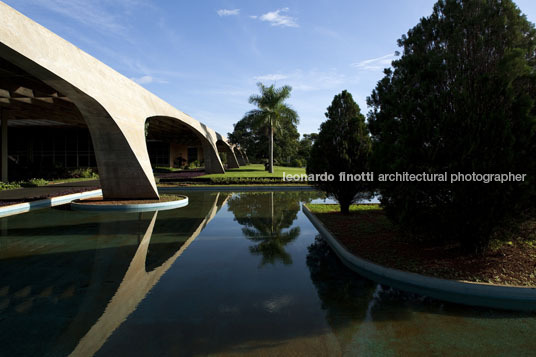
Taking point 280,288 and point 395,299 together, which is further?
point 280,288

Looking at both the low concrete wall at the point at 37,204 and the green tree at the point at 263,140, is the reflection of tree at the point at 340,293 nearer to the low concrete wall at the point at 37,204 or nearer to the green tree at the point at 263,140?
the low concrete wall at the point at 37,204

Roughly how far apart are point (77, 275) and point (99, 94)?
10400 millimetres

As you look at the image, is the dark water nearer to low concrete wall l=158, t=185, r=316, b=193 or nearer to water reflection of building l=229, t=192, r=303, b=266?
water reflection of building l=229, t=192, r=303, b=266

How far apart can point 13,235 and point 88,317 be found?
736 centimetres

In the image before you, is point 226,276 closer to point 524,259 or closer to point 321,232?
point 321,232

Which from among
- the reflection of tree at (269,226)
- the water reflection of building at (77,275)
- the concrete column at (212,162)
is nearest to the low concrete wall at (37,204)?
the water reflection of building at (77,275)

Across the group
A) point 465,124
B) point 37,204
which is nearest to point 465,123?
point 465,124

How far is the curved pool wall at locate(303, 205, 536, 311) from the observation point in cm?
522

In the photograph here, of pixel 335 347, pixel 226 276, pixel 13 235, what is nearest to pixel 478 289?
pixel 335 347

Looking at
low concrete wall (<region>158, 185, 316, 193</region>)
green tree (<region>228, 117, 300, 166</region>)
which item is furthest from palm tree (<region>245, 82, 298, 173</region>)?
low concrete wall (<region>158, 185, 316, 193</region>)

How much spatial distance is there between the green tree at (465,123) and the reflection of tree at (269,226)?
3.15 m

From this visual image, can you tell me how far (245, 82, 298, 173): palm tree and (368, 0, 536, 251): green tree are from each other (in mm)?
30245

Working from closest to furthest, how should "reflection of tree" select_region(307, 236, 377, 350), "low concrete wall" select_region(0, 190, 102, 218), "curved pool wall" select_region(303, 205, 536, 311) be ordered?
"reflection of tree" select_region(307, 236, 377, 350), "curved pool wall" select_region(303, 205, 536, 311), "low concrete wall" select_region(0, 190, 102, 218)

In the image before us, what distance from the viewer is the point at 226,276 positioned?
20.9 feet
